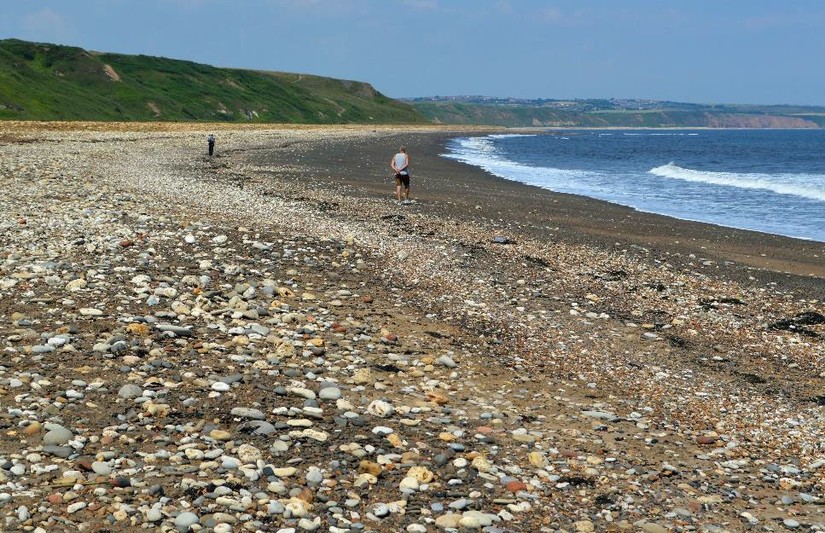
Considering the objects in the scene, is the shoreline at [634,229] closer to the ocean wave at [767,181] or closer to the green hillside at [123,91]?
the ocean wave at [767,181]

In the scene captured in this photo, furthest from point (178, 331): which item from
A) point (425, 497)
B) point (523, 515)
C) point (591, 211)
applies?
point (591, 211)

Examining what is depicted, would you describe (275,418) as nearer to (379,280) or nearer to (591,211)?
(379,280)

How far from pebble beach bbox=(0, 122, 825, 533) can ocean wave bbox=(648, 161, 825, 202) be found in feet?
88.2

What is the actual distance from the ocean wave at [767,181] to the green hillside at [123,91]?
71.8 meters

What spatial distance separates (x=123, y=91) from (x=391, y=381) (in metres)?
139

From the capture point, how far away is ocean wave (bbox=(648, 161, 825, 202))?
44566 mm

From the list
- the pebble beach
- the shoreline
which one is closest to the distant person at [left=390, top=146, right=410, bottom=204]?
the shoreline

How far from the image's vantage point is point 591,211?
30.7m

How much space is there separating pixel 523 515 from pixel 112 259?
1038 centimetres

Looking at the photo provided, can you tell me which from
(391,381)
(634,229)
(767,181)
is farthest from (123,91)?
(391,381)

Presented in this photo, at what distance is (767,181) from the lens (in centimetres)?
5131

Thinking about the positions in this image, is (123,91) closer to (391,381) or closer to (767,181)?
(767,181)

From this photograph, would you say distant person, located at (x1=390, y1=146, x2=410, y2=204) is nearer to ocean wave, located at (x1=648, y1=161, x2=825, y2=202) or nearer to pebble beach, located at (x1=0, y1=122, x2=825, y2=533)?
pebble beach, located at (x1=0, y1=122, x2=825, y2=533)

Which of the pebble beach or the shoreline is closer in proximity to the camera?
the pebble beach
